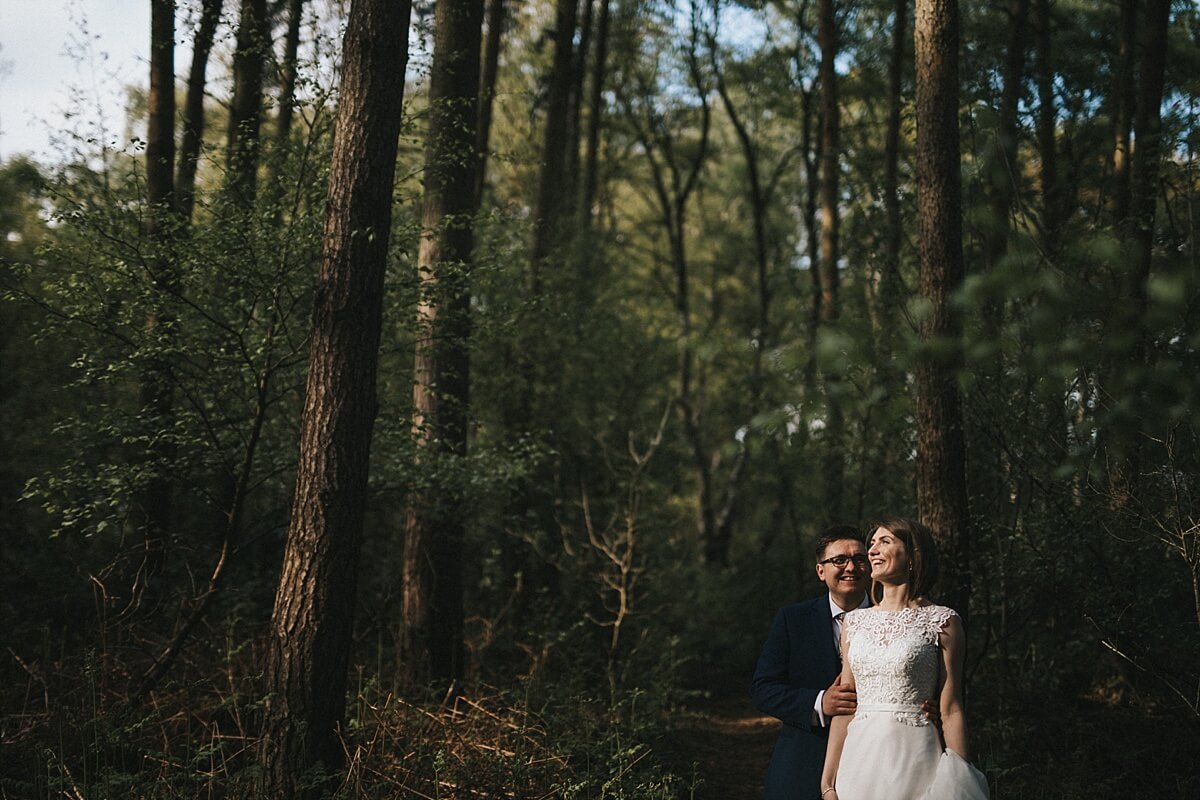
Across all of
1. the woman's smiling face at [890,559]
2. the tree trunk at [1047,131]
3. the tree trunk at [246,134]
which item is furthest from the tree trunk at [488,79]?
the woman's smiling face at [890,559]

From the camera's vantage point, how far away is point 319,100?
8.11 meters

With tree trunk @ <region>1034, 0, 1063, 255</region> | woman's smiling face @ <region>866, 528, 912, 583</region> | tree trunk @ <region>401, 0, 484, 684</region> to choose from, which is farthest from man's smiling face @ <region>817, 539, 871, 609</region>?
tree trunk @ <region>1034, 0, 1063, 255</region>

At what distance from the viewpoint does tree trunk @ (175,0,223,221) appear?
8695mm

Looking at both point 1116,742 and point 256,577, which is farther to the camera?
point 256,577

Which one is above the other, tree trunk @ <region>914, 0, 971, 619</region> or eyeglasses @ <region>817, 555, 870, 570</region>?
tree trunk @ <region>914, 0, 971, 619</region>

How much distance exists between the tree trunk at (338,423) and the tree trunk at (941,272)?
3845 millimetres

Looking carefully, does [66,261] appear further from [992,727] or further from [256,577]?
[992,727]

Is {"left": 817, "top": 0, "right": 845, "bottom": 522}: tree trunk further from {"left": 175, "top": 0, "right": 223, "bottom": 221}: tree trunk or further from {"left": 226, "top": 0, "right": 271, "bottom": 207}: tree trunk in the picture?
{"left": 175, "top": 0, "right": 223, "bottom": 221}: tree trunk

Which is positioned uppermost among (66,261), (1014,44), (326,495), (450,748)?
(1014,44)

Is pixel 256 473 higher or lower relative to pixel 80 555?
higher

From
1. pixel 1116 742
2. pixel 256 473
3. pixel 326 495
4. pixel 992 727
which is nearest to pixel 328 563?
pixel 326 495

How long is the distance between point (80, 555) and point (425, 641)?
4387mm

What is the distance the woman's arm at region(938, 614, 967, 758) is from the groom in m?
0.62

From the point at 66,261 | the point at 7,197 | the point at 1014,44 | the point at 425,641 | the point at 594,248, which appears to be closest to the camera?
the point at 66,261
